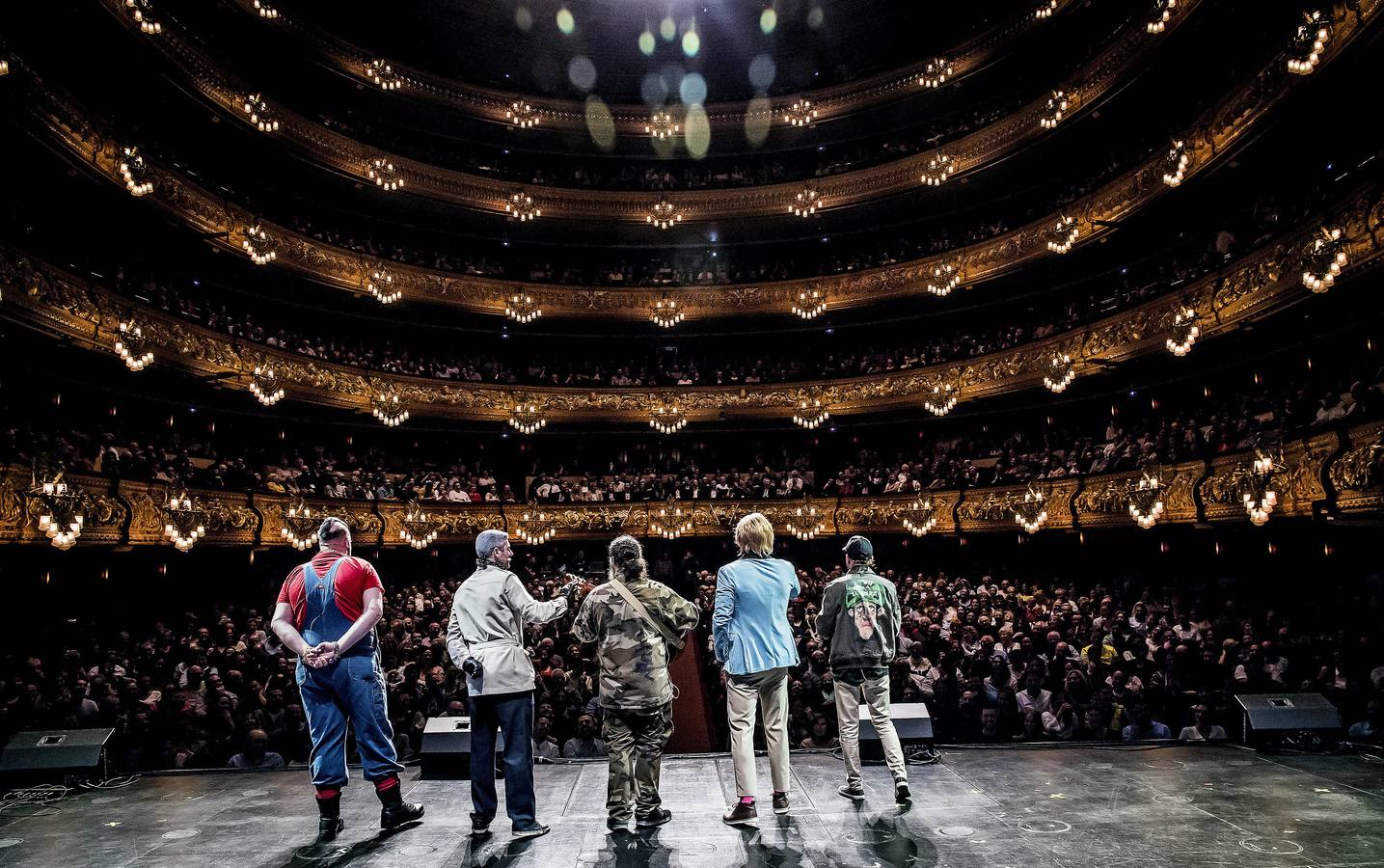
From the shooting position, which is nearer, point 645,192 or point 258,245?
point 258,245

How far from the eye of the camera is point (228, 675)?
8.44 m

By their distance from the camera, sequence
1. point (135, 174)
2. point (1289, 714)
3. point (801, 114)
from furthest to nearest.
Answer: point (801, 114)
point (135, 174)
point (1289, 714)

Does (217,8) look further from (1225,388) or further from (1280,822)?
(1225,388)

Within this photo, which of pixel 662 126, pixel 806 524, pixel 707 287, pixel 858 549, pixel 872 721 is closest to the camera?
pixel 872 721

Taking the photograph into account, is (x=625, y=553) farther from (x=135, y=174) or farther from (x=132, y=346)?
(x=135, y=174)

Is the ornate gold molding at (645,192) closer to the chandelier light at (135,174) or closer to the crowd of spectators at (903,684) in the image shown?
the chandelier light at (135,174)

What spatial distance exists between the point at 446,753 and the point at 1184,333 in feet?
51.2

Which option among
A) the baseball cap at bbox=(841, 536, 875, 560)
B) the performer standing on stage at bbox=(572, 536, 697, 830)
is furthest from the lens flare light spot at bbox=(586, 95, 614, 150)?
the performer standing on stage at bbox=(572, 536, 697, 830)

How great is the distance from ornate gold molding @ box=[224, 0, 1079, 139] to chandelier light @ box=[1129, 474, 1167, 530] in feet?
48.9

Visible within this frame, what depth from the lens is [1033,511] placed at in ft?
57.9

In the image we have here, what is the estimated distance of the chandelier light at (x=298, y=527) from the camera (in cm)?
1686

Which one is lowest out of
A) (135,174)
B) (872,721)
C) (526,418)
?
(872,721)

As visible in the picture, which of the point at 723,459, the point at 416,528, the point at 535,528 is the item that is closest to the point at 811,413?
the point at 723,459

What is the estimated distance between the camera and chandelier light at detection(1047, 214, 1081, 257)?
1890cm
